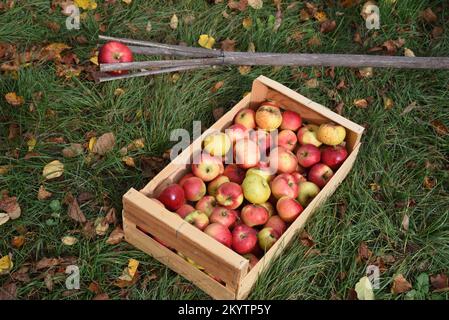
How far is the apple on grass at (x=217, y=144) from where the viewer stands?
2.86 m

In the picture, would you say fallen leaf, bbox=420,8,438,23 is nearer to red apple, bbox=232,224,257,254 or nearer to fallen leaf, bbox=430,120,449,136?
fallen leaf, bbox=430,120,449,136

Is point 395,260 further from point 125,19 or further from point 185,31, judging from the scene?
point 125,19

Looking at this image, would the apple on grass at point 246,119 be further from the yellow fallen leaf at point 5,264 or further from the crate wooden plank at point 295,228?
the yellow fallen leaf at point 5,264

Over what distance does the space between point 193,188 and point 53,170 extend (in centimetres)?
90

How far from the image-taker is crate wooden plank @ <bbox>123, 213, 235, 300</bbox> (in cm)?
248

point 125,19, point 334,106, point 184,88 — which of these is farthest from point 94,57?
point 334,106

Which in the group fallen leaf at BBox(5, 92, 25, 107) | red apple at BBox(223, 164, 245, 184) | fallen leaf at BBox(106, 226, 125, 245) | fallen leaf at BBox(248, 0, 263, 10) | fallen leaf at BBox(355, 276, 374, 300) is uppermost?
fallen leaf at BBox(248, 0, 263, 10)

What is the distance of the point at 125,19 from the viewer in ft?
12.7

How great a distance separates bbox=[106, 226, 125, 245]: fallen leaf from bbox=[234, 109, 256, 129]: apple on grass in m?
0.92

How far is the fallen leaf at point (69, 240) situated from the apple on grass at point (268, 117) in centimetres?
123

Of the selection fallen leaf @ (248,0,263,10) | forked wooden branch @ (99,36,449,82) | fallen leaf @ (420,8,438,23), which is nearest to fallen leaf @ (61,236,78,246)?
forked wooden branch @ (99,36,449,82)

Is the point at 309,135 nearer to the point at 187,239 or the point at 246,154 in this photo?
the point at 246,154

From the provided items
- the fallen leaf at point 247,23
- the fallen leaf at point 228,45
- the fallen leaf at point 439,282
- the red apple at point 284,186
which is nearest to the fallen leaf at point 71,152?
the red apple at point 284,186

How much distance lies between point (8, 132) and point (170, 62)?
1.11 m
